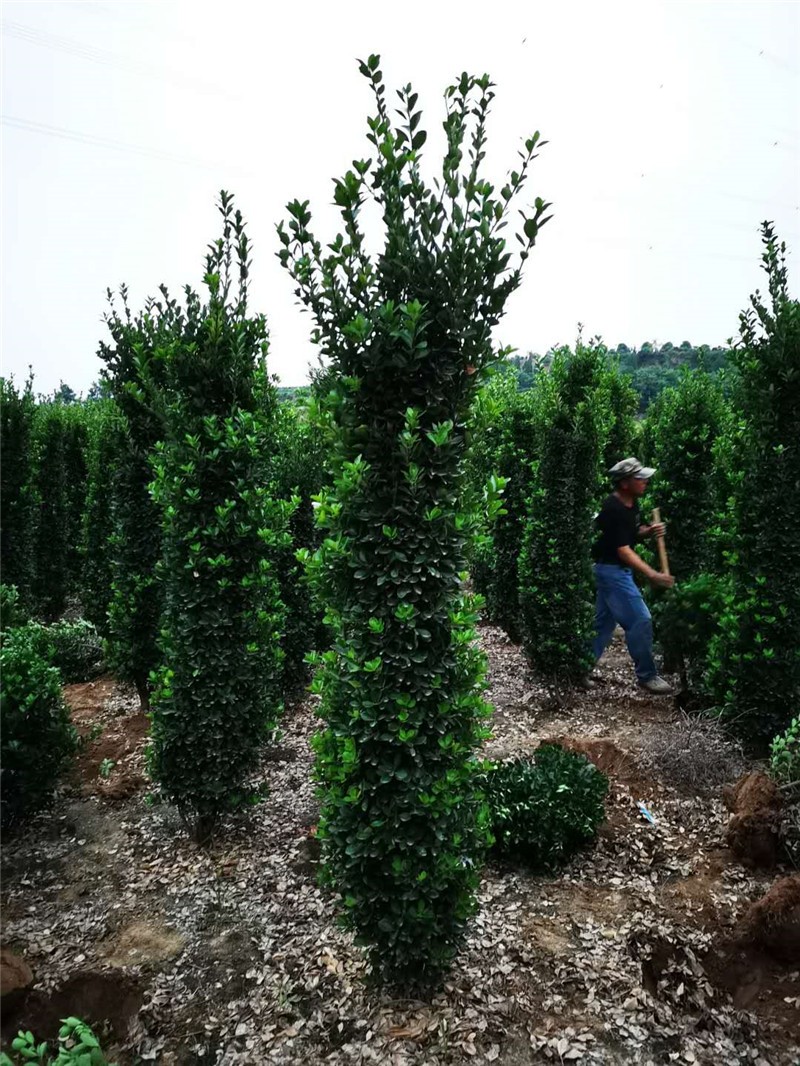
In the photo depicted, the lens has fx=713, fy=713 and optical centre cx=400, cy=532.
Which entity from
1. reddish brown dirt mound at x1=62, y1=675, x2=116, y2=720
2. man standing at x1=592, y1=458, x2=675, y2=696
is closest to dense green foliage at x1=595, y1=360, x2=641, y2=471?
man standing at x1=592, y1=458, x2=675, y2=696

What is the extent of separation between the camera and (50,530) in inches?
498

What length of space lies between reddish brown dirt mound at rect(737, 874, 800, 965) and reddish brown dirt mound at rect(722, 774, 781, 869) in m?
0.77

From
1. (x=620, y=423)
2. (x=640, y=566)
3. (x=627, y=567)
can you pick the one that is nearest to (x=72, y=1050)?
(x=640, y=566)

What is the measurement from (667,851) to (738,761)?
150 centimetres

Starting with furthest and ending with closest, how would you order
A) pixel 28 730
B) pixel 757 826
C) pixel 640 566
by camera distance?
pixel 640 566
pixel 28 730
pixel 757 826

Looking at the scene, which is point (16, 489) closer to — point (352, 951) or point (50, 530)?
point (50, 530)

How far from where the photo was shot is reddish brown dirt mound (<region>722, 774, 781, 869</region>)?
458 centimetres

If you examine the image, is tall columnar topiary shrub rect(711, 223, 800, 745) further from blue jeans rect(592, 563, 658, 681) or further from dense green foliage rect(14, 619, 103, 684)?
dense green foliage rect(14, 619, 103, 684)

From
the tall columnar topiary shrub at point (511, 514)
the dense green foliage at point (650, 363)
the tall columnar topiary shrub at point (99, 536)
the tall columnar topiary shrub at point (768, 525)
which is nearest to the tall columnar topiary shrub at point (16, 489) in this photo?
the tall columnar topiary shrub at point (99, 536)

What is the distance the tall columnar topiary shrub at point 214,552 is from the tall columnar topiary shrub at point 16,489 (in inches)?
284

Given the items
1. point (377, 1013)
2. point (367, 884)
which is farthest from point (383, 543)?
point (377, 1013)

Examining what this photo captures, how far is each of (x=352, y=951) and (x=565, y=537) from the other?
193 inches

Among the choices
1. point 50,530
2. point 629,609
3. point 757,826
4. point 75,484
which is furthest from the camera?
point 75,484

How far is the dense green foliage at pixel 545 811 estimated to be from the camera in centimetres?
461
